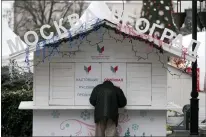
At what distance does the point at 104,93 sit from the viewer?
36.4ft

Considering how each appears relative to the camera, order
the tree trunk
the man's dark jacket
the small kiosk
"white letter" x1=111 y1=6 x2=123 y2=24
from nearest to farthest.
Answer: "white letter" x1=111 y1=6 x2=123 y2=24
the man's dark jacket
the small kiosk
the tree trunk

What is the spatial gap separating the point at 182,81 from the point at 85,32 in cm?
743

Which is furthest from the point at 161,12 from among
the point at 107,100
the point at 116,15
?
the point at 107,100

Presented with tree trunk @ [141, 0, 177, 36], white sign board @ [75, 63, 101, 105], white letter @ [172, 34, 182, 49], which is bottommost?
white sign board @ [75, 63, 101, 105]

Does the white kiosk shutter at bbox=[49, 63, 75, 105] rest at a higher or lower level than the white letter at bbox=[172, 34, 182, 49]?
lower

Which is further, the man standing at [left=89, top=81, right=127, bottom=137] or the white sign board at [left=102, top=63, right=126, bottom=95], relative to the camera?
the white sign board at [left=102, top=63, right=126, bottom=95]

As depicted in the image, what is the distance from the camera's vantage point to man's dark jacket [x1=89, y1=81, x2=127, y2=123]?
36.3ft

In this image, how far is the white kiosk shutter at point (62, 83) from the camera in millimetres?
11672

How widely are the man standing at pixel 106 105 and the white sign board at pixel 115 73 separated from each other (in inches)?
9.2

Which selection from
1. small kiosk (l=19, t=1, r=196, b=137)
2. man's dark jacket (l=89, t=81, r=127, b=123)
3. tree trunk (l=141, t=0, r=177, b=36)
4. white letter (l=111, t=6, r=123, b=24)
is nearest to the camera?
white letter (l=111, t=6, r=123, b=24)

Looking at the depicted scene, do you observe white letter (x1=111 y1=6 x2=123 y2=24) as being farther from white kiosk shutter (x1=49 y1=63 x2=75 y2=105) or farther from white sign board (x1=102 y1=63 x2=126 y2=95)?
white kiosk shutter (x1=49 y1=63 x2=75 y2=105)

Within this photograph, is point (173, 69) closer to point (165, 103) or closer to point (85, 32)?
point (165, 103)

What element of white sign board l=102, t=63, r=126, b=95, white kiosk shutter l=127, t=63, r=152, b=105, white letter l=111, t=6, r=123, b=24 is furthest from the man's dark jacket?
white letter l=111, t=6, r=123, b=24

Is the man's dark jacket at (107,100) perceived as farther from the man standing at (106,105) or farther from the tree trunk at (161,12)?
the tree trunk at (161,12)
